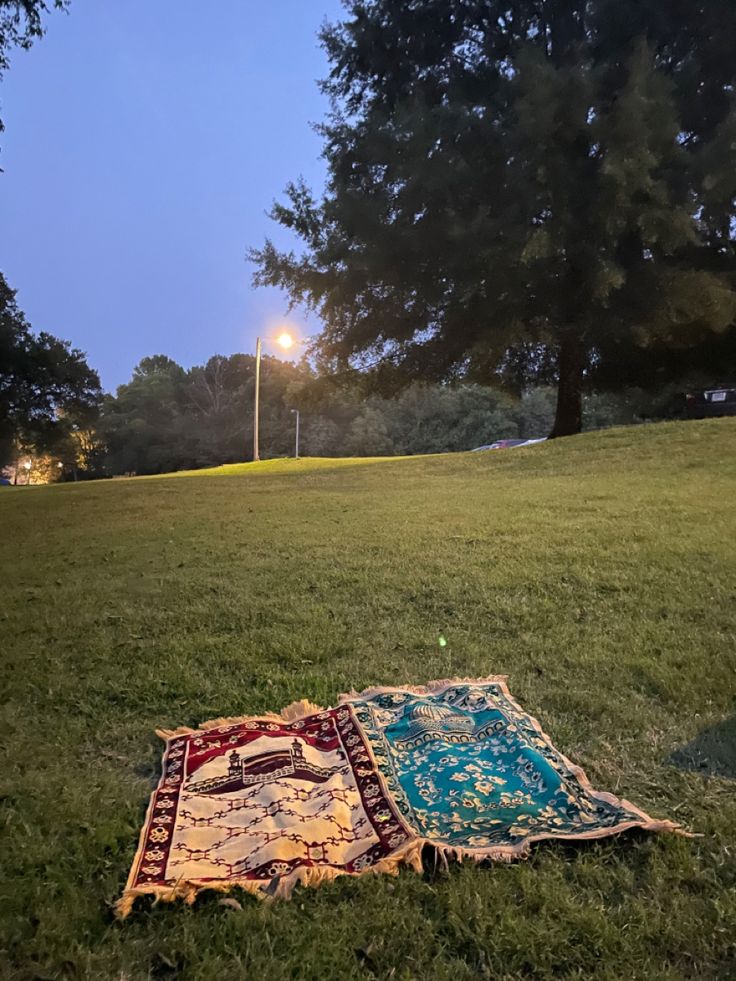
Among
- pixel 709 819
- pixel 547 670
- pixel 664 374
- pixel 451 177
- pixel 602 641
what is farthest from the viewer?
pixel 664 374

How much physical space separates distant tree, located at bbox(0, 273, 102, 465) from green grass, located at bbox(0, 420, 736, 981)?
2716 cm

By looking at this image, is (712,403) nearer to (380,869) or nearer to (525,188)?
(525,188)

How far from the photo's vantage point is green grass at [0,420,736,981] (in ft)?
5.15

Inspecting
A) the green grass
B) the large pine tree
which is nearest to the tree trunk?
the large pine tree

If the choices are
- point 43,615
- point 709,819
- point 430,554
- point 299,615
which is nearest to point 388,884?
point 709,819

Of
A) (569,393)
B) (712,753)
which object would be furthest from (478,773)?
(569,393)

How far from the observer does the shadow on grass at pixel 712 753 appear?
2.29m

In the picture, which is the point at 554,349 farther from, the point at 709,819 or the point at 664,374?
the point at 709,819

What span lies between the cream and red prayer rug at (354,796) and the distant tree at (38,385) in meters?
33.0

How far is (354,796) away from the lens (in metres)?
2.21

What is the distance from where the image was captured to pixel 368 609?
4.19 m

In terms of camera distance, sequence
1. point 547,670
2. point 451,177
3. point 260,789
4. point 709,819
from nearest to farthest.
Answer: point 709,819 < point 260,789 < point 547,670 < point 451,177

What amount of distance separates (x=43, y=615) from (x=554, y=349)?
17949 mm

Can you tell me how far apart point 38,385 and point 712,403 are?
30338mm
